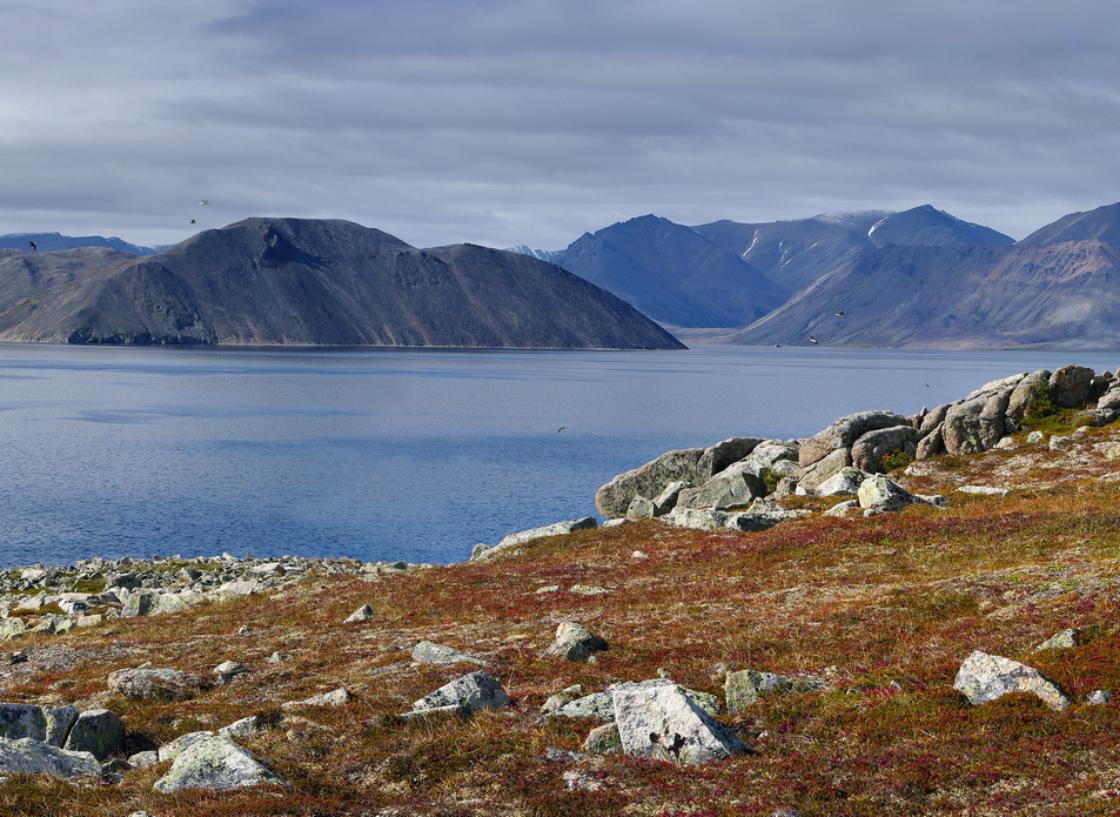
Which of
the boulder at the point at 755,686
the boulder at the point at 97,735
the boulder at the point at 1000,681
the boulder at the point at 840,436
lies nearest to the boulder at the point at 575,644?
the boulder at the point at 755,686

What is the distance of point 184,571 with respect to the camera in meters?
55.1

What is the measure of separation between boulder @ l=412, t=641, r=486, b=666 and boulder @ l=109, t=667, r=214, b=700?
5.27 metres

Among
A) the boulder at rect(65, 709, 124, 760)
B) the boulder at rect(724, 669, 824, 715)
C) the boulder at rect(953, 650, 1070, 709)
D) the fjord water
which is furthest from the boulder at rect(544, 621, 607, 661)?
the fjord water

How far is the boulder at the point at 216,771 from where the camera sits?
1586 cm

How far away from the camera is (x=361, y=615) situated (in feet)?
111

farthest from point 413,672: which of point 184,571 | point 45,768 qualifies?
point 184,571

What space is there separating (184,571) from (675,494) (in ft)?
99.7

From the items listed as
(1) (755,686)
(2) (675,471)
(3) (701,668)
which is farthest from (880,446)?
(1) (755,686)

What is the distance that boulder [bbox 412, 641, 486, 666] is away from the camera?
2422 cm

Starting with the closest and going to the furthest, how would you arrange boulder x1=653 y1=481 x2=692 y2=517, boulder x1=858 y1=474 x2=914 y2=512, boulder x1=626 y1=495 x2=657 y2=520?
boulder x1=858 y1=474 x2=914 y2=512, boulder x1=626 y1=495 x2=657 y2=520, boulder x1=653 y1=481 x2=692 y2=517

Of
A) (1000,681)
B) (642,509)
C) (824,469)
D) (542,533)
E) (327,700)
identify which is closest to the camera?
(1000,681)

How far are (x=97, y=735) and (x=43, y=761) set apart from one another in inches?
81.7

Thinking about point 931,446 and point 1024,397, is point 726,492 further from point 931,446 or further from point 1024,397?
point 1024,397

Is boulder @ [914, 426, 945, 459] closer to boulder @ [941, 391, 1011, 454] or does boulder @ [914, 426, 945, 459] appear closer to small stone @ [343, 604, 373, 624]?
boulder @ [941, 391, 1011, 454]
